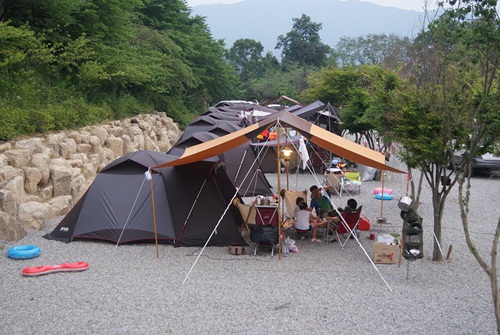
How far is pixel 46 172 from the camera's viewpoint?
1100 centimetres

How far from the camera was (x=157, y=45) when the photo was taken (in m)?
27.0

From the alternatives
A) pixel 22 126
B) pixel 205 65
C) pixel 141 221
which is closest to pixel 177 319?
pixel 141 221

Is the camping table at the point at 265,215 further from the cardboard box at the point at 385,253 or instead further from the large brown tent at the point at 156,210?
the cardboard box at the point at 385,253

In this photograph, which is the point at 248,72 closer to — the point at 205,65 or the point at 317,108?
the point at 205,65

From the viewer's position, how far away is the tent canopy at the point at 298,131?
8.42 meters

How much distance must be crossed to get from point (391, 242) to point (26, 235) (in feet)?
19.9

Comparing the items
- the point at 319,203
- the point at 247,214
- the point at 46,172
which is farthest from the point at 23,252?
the point at 319,203

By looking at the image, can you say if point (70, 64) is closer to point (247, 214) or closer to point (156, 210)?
point (156, 210)

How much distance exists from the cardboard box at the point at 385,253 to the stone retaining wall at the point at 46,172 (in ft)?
18.9

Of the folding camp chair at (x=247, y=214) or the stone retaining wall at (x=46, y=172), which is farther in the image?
the folding camp chair at (x=247, y=214)

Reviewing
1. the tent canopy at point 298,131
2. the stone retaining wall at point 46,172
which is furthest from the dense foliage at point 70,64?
the tent canopy at point 298,131

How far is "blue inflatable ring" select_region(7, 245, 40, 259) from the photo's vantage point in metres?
8.04

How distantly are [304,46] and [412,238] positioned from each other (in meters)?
61.7

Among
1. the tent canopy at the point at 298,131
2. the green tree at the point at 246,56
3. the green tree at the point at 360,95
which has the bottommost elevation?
the tent canopy at the point at 298,131
